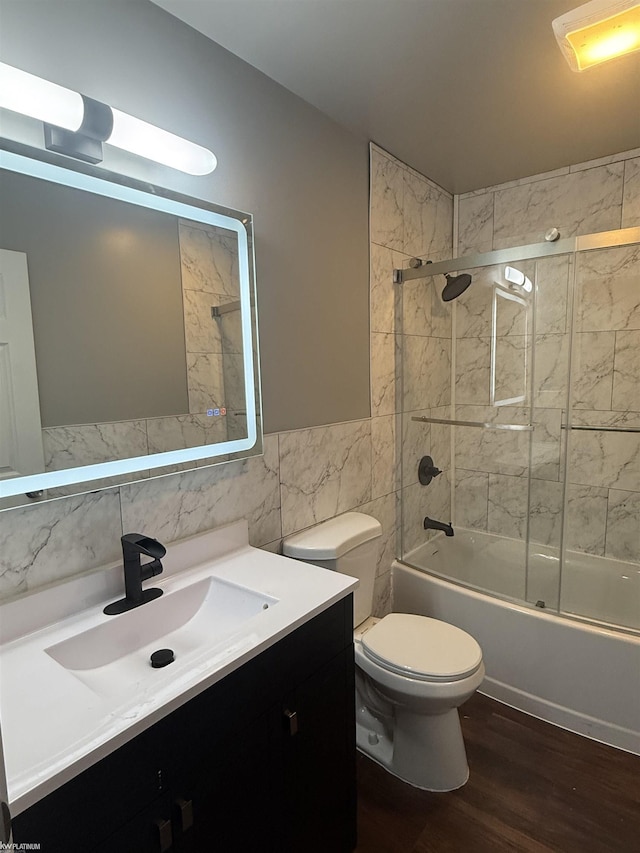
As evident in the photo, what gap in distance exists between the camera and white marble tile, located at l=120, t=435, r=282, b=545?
1.39 meters

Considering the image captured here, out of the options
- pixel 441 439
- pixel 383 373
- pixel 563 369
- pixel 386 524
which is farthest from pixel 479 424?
pixel 386 524

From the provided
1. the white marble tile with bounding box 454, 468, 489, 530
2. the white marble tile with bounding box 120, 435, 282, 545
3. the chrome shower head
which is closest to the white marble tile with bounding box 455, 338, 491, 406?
the chrome shower head

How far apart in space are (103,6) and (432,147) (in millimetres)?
1535

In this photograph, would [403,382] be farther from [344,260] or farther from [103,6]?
[103,6]

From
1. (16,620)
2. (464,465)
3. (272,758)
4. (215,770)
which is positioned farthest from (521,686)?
(16,620)

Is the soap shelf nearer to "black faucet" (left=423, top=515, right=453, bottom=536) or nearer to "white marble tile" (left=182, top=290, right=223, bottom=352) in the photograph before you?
"black faucet" (left=423, top=515, right=453, bottom=536)

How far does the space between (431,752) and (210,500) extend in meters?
1.22

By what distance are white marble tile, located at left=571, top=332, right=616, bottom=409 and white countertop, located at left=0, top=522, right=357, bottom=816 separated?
193 cm

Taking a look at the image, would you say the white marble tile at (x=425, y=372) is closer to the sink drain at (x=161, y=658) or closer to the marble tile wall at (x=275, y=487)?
the marble tile wall at (x=275, y=487)

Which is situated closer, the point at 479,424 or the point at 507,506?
the point at 479,424

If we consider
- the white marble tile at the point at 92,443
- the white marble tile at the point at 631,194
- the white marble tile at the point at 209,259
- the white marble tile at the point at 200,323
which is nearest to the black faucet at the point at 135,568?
the white marble tile at the point at 92,443

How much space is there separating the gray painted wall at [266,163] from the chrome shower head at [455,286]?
0.58 m

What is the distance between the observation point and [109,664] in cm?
119

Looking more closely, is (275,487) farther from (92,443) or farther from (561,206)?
(561,206)
